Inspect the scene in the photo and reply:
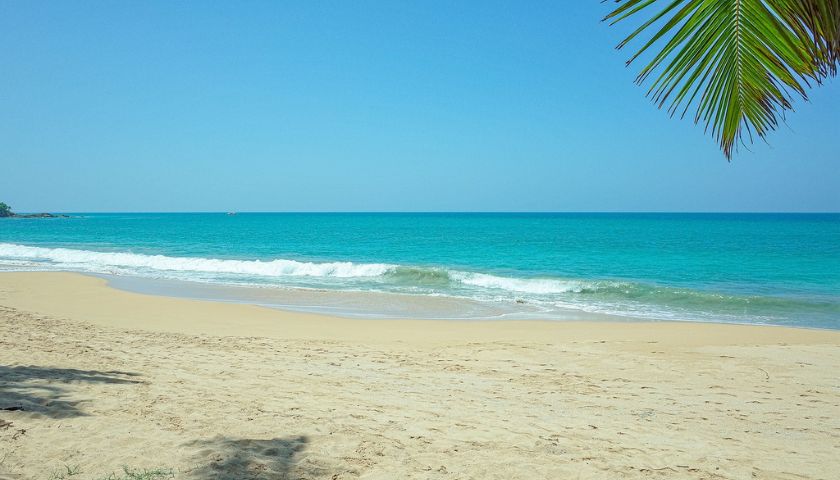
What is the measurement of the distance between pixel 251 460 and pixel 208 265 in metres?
26.9

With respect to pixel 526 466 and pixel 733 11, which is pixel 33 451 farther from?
pixel 733 11

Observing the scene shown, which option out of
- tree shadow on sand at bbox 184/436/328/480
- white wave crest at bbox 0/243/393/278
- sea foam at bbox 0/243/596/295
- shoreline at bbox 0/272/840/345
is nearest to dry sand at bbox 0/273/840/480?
tree shadow on sand at bbox 184/436/328/480

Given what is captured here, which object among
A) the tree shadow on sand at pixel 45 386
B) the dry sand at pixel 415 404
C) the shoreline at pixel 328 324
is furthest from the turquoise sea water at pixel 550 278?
the tree shadow on sand at pixel 45 386

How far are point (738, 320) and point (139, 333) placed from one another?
15311 millimetres

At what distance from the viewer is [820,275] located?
2536 cm

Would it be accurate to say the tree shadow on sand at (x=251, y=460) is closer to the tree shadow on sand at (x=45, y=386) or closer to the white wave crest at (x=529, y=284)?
the tree shadow on sand at (x=45, y=386)

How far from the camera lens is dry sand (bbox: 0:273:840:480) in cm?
475

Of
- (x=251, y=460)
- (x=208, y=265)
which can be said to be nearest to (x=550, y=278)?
(x=208, y=265)

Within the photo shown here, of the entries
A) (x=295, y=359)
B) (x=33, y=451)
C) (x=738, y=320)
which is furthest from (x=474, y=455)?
(x=738, y=320)

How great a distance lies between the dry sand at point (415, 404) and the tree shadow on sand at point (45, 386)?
3 centimetres

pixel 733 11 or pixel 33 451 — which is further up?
pixel 733 11

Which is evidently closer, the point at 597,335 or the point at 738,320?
the point at 597,335

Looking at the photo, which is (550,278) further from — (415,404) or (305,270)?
(415,404)

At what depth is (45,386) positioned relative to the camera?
643cm
